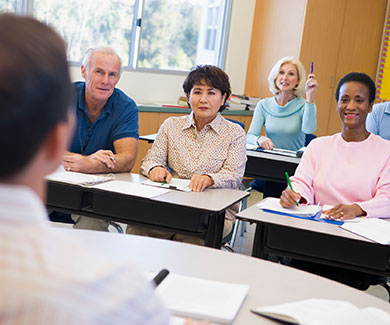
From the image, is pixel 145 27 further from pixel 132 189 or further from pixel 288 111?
pixel 132 189

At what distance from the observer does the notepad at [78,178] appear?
2525 millimetres

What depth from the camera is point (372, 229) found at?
219 cm

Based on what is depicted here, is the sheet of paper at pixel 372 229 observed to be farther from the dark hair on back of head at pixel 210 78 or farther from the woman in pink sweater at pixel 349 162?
the dark hair on back of head at pixel 210 78

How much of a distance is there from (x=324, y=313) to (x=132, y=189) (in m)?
1.41

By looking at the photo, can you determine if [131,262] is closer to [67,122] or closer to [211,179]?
[67,122]

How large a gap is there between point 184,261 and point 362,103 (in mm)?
1572

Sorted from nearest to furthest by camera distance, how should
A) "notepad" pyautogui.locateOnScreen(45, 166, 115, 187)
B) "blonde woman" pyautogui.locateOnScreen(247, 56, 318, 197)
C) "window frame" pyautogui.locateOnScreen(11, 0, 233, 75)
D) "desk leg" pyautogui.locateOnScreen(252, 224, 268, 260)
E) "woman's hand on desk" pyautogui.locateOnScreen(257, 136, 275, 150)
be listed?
"desk leg" pyautogui.locateOnScreen(252, 224, 268, 260), "notepad" pyautogui.locateOnScreen(45, 166, 115, 187), "woman's hand on desk" pyautogui.locateOnScreen(257, 136, 275, 150), "blonde woman" pyautogui.locateOnScreen(247, 56, 318, 197), "window frame" pyautogui.locateOnScreen(11, 0, 233, 75)

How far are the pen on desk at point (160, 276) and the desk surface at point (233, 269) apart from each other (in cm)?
7

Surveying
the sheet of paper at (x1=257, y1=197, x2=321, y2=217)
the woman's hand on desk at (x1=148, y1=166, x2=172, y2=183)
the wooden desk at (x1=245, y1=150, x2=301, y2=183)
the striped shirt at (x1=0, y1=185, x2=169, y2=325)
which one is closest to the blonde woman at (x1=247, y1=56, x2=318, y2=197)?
the wooden desk at (x1=245, y1=150, x2=301, y2=183)

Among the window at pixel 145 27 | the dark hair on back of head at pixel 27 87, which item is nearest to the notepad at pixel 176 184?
the dark hair on back of head at pixel 27 87

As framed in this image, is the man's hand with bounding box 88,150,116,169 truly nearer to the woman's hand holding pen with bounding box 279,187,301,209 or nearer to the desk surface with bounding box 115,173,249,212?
the desk surface with bounding box 115,173,249,212

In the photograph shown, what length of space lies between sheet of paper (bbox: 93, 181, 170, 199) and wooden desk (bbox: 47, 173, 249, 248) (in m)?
0.02

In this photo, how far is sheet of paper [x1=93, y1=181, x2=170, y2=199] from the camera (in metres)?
2.44

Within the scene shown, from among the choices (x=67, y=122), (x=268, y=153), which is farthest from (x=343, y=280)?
(x=67, y=122)
